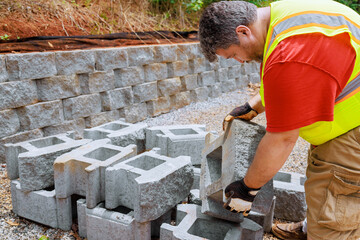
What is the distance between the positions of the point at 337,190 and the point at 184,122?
164 inches

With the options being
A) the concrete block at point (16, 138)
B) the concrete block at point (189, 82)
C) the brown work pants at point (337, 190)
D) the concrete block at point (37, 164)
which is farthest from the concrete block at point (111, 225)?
the concrete block at point (189, 82)

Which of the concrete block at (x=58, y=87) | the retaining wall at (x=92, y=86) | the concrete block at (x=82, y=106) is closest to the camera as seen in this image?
the retaining wall at (x=92, y=86)

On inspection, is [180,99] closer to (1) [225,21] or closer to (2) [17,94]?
(2) [17,94]

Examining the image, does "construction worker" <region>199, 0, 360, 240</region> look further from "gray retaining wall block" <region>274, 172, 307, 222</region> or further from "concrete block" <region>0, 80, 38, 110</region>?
"concrete block" <region>0, 80, 38, 110</region>

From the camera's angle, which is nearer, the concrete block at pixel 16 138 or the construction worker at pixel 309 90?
the construction worker at pixel 309 90

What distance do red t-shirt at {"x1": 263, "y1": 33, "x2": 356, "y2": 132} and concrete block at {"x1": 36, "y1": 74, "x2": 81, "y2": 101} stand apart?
135 inches

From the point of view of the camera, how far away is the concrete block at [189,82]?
22.4 ft

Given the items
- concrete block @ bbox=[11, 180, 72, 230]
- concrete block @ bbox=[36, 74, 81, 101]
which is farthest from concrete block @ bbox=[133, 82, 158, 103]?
concrete block @ bbox=[11, 180, 72, 230]

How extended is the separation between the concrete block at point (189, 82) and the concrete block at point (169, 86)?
0.18 m

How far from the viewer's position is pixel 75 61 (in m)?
4.63

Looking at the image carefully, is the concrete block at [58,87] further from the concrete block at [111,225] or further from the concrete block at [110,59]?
the concrete block at [111,225]

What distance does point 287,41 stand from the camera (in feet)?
5.26

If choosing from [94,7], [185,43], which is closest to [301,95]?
[185,43]

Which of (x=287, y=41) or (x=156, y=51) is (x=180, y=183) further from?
(x=156, y=51)
